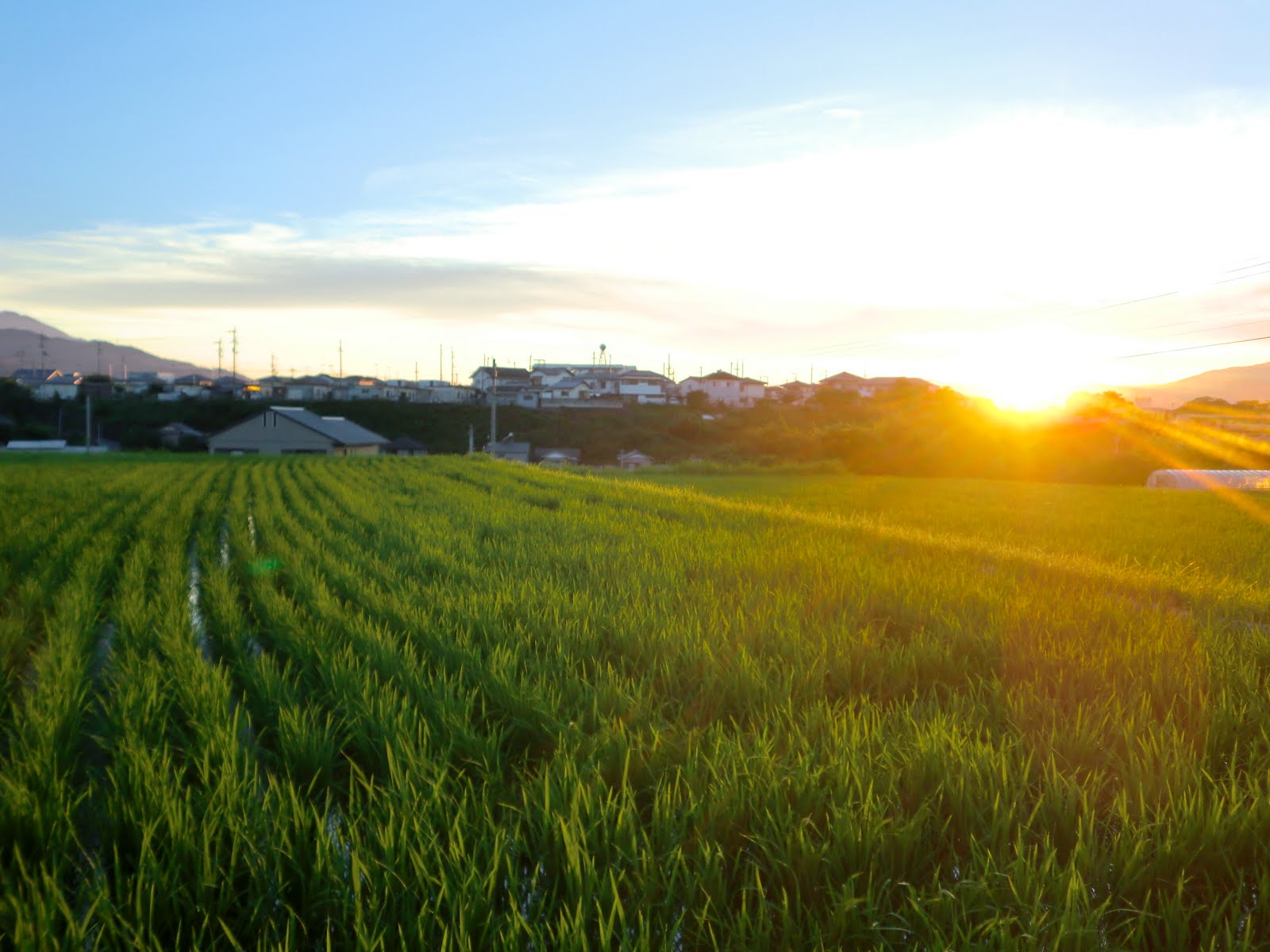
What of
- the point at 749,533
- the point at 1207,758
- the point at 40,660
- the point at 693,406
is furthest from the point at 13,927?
the point at 693,406

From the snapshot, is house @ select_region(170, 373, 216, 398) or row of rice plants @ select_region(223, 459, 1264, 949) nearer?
row of rice plants @ select_region(223, 459, 1264, 949)

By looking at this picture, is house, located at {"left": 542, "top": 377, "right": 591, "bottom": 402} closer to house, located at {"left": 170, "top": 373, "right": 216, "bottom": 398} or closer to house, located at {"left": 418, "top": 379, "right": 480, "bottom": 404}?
house, located at {"left": 418, "top": 379, "right": 480, "bottom": 404}

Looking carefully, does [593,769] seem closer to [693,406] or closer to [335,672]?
[335,672]

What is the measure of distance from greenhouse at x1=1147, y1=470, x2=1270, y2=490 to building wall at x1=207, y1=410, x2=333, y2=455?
3522 cm

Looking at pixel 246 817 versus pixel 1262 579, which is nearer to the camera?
pixel 246 817

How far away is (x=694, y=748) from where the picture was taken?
2.58 m

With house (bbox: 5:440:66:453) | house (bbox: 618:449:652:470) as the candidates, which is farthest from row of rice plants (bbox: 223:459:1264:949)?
house (bbox: 5:440:66:453)

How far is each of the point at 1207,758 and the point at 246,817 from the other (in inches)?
115

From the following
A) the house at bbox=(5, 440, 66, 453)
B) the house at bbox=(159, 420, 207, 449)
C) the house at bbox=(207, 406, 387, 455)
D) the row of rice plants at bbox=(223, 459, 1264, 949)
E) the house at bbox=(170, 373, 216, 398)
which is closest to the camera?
the row of rice plants at bbox=(223, 459, 1264, 949)

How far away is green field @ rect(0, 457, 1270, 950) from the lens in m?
1.81

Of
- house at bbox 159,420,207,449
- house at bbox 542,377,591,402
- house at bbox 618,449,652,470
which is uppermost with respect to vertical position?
house at bbox 542,377,591,402

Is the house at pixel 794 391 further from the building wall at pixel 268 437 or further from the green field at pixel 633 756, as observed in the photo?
the green field at pixel 633 756

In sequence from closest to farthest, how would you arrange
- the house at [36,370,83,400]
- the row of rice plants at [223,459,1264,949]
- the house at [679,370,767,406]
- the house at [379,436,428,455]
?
the row of rice plants at [223,459,1264,949]
the house at [379,436,428,455]
the house at [36,370,83,400]
the house at [679,370,767,406]

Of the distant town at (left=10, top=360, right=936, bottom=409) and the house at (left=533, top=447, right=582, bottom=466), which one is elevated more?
the distant town at (left=10, top=360, right=936, bottom=409)
